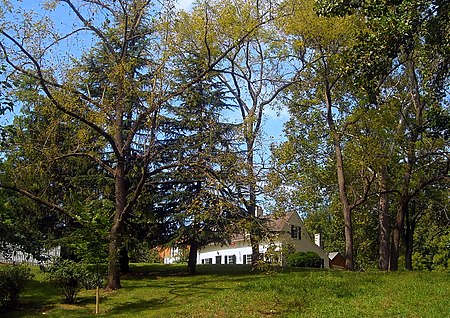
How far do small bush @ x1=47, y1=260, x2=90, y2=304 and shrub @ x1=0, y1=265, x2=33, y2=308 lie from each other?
81 cm

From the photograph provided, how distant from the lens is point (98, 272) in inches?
584

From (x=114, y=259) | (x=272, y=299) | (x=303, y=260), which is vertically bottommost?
(x=272, y=299)

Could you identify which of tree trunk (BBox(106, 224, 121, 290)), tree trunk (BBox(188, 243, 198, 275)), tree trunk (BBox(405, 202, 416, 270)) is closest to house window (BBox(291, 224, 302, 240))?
tree trunk (BBox(405, 202, 416, 270))

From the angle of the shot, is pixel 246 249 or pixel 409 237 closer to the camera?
pixel 409 237

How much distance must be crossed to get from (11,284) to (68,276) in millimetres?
1683

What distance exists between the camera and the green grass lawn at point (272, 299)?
12969 mm

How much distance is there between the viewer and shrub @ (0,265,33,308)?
15156 millimetres

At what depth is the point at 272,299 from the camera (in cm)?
1416

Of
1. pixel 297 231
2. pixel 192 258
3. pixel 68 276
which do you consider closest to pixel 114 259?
pixel 68 276

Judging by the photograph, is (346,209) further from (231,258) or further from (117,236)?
(231,258)

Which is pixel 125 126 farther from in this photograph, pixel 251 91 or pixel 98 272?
pixel 98 272

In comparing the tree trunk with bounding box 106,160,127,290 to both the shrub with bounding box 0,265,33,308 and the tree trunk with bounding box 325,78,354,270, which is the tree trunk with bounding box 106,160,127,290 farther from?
the tree trunk with bounding box 325,78,354,270

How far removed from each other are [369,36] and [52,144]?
10.4m

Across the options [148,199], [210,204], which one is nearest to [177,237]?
[148,199]
